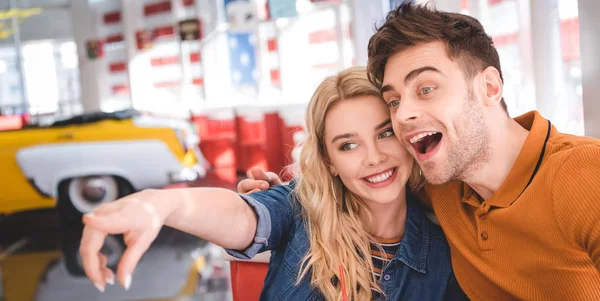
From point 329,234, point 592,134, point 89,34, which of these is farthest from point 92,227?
point 89,34

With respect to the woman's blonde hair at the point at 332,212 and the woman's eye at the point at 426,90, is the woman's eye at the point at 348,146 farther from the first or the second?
the woman's eye at the point at 426,90

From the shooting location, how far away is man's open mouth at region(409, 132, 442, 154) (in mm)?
1360

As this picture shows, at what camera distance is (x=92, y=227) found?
2.84 ft

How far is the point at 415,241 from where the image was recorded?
150 cm

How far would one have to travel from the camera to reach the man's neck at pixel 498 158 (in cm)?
131

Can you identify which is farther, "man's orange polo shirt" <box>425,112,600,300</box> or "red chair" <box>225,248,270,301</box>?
"red chair" <box>225,248,270,301</box>

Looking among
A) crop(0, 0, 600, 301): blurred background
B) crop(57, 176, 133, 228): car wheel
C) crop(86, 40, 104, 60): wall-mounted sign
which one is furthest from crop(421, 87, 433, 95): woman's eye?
crop(86, 40, 104, 60): wall-mounted sign

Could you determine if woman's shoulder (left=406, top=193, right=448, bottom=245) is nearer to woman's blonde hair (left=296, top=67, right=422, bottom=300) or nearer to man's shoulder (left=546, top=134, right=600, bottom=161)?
woman's blonde hair (left=296, top=67, right=422, bottom=300)

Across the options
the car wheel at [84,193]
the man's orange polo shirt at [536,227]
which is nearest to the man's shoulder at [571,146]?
the man's orange polo shirt at [536,227]

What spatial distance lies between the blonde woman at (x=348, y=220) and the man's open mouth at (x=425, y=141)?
7 cm

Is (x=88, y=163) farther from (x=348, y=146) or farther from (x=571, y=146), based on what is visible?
(x=571, y=146)

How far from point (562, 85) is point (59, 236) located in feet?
15.4

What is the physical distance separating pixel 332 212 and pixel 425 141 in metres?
0.32

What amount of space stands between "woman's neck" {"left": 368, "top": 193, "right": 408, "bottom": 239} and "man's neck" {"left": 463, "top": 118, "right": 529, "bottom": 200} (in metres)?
0.30
